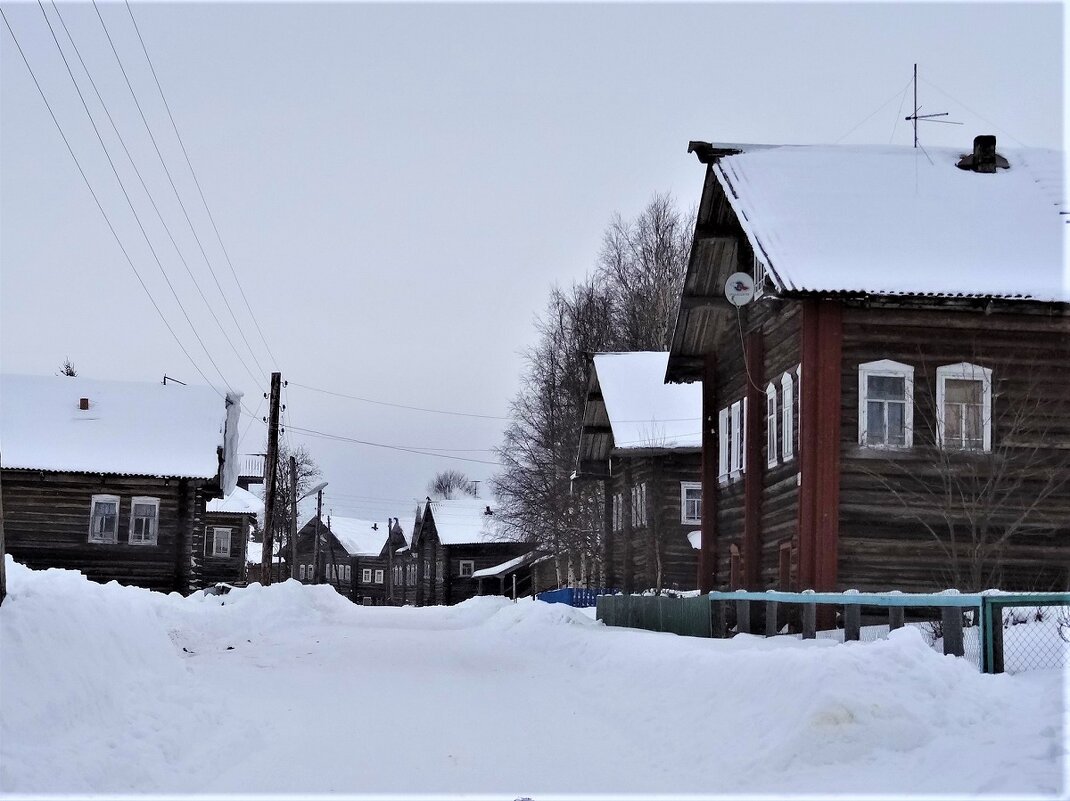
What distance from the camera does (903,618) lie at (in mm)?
17125

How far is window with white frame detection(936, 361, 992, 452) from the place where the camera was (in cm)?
1942

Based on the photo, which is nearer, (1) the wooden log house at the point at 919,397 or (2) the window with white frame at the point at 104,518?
(1) the wooden log house at the point at 919,397

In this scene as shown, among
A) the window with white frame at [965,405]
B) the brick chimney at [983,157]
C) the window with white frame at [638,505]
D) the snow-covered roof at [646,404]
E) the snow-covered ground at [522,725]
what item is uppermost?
the brick chimney at [983,157]

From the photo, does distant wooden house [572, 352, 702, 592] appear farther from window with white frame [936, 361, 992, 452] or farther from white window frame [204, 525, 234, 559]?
white window frame [204, 525, 234, 559]

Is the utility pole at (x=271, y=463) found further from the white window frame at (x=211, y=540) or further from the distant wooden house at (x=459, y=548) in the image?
the distant wooden house at (x=459, y=548)

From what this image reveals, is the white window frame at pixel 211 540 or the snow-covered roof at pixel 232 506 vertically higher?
the snow-covered roof at pixel 232 506

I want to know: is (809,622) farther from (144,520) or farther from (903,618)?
(144,520)

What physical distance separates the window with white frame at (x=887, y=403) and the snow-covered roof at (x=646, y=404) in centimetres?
1580

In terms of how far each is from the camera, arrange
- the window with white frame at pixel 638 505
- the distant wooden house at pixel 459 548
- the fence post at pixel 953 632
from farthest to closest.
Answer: the distant wooden house at pixel 459 548 < the window with white frame at pixel 638 505 < the fence post at pixel 953 632

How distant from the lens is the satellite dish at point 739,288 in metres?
22.5

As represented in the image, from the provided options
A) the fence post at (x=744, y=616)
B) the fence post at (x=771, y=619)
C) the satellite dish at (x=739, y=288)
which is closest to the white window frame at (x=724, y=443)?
the satellite dish at (x=739, y=288)

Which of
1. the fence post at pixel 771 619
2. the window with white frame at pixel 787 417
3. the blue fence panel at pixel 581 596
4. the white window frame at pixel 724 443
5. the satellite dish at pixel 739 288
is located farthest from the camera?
the blue fence panel at pixel 581 596

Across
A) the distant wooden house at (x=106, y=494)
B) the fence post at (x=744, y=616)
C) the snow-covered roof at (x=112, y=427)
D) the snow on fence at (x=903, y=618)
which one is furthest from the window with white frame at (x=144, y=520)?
the fence post at (x=744, y=616)

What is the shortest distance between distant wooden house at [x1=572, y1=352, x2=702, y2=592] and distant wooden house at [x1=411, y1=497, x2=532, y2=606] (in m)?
36.9
